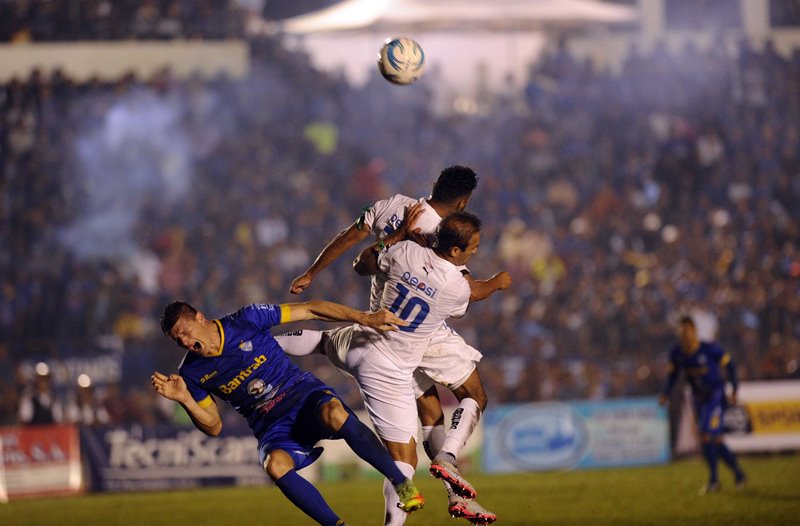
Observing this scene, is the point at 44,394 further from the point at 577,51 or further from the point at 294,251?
the point at 577,51

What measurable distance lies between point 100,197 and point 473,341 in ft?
24.1

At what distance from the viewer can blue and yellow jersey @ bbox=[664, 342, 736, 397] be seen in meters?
14.6

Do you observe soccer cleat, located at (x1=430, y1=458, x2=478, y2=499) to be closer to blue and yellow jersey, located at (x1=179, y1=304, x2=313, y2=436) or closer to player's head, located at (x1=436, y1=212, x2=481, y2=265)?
blue and yellow jersey, located at (x1=179, y1=304, x2=313, y2=436)

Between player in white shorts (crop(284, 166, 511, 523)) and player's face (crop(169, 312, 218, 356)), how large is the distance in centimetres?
82

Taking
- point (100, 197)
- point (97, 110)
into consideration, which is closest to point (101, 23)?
point (97, 110)

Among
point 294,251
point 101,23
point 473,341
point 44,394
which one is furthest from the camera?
point 101,23

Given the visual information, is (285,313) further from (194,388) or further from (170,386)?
(170,386)

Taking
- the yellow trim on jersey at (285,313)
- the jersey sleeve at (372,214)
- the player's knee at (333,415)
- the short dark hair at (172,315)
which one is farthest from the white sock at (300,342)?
the short dark hair at (172,315)

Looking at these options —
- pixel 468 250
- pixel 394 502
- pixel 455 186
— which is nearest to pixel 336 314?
pixel 468 250

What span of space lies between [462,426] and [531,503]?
4.43 meters

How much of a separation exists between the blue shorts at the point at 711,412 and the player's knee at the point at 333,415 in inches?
294

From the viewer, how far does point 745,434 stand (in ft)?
59.7

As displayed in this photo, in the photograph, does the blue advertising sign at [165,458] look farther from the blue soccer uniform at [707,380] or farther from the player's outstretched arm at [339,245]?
the player's outstretched arm at [339,245]

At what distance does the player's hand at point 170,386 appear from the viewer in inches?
314
